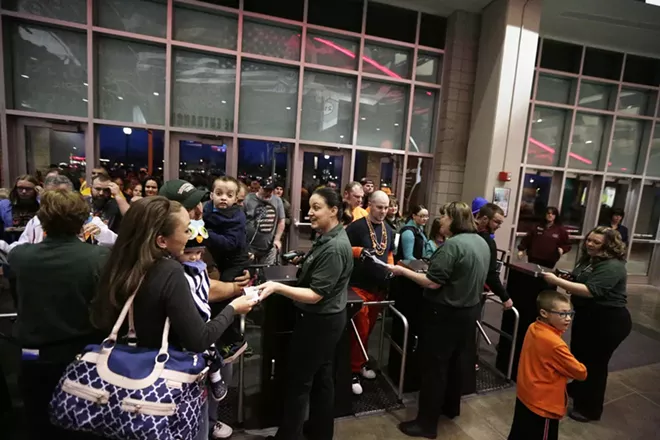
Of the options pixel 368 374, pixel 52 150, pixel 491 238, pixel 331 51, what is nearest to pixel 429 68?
pixel 331 51

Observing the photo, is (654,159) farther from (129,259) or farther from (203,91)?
(129,259)

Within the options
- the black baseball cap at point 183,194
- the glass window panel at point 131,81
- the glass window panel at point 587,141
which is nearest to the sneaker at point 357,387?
the black baseball cap at point 183,194

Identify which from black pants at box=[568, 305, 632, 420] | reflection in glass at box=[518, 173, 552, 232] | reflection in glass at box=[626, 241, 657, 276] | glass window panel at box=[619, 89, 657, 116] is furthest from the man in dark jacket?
reflection in glass at box=[626, 241, 657, 276]

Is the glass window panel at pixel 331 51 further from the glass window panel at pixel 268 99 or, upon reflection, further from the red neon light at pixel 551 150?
the red neon light at pixel 551 150

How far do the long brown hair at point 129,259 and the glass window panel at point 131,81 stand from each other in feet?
15.0

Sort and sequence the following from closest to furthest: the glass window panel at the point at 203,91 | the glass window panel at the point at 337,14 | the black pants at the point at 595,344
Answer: the black pants at the point at 595,344 < the glass window panel at the point at 203,91 < the glass window panel at the point at 337,14

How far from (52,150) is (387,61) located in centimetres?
546

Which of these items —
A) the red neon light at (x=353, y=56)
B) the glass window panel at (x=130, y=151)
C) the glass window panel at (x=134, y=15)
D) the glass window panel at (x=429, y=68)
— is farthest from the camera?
the glass window panel at (x=429, y=68)

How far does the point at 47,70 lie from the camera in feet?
15.7

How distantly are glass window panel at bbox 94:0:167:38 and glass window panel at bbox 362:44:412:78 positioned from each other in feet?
10.6

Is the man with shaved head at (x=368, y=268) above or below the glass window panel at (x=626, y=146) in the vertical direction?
below

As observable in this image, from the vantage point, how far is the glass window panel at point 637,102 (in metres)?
7.17

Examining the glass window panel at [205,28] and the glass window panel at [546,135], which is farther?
the glass window panel at [546,135]

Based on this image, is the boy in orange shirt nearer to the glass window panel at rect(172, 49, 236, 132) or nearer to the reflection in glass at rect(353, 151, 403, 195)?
the reflection in glass at rect(353, 151, 403, 195)
